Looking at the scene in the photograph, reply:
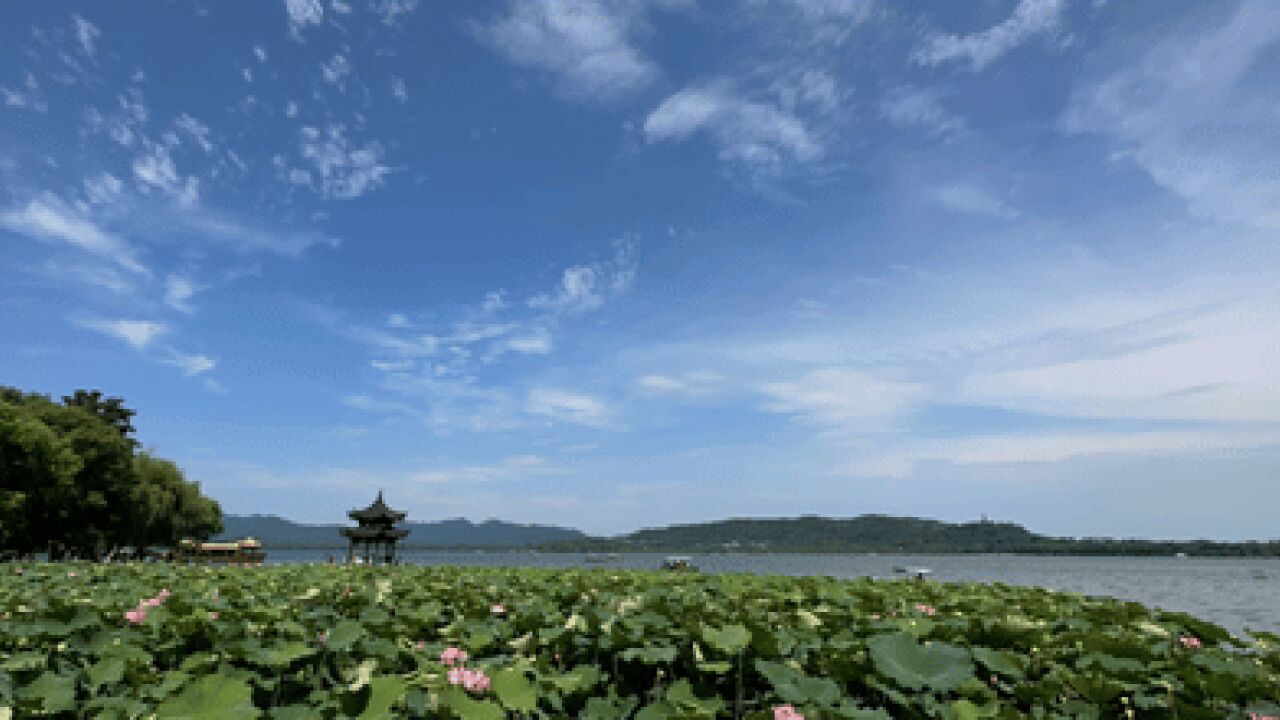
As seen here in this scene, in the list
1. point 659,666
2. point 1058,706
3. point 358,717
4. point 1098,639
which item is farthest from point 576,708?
point 1098,639

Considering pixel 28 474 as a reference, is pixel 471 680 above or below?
below

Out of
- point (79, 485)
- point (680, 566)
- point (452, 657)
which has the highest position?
point (79, 485)

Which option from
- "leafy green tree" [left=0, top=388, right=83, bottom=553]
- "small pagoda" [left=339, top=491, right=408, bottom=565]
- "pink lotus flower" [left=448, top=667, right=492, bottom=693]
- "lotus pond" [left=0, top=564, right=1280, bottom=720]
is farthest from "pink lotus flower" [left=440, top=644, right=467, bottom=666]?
"leafy green tree" [left=0, top=388, right=83, bottom=553]

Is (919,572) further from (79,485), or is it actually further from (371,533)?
(79,485)

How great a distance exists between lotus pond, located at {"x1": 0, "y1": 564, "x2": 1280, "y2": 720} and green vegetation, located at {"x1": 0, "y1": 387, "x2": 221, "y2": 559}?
152 ft

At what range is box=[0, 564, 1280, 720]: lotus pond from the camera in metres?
2.48

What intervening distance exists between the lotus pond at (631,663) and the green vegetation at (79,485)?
46465 mm

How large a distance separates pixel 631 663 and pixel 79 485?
5935cm

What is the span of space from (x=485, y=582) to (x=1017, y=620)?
594 centimetres

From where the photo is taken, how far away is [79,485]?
4772 centimetres

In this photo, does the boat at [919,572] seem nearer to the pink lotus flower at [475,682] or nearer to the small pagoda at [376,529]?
the pink lotus flower at [475,682]

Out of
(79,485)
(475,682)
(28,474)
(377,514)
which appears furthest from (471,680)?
(79,485)

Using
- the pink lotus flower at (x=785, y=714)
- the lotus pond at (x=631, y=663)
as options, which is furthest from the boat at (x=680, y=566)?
the pink lotus flower at (x=785, y=714)

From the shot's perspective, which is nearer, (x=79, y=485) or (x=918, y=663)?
(x=918, y=663)
